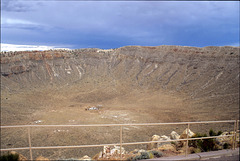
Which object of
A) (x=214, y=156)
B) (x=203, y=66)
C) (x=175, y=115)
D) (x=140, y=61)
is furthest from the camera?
(x=140, y=61)

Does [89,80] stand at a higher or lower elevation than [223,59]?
lower

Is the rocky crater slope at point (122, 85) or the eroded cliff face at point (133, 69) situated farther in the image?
the eroded cliff face at point (133, 69)

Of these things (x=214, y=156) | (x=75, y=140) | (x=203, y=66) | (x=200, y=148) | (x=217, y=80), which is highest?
(x=203, y=66)

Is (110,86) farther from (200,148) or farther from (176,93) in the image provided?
(200,148)

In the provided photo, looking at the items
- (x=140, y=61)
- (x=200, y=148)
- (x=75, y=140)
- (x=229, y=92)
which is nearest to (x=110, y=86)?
(x=140, y=61)

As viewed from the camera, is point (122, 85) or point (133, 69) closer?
point (122, 85)

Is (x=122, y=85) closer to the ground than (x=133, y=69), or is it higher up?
closer to the ground
